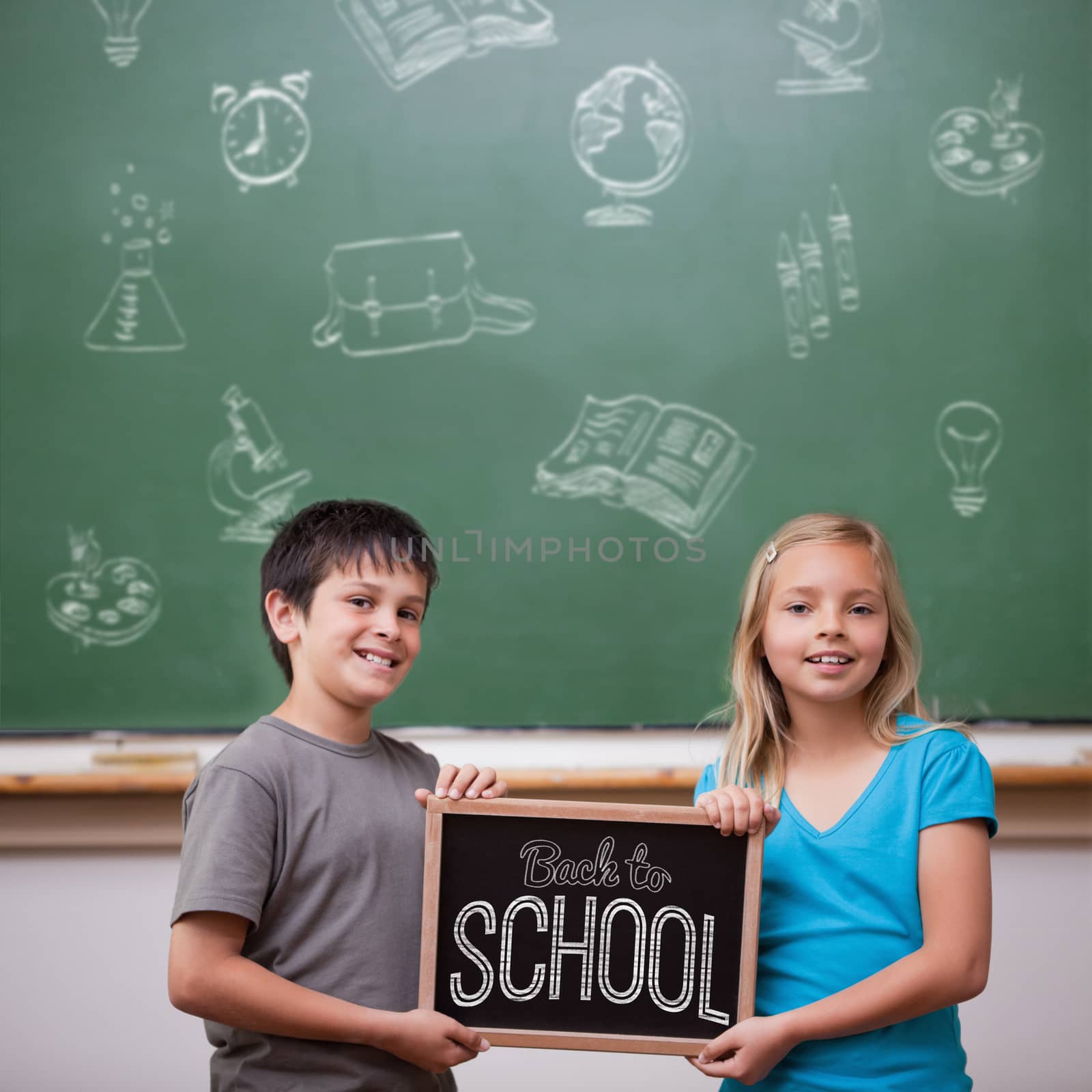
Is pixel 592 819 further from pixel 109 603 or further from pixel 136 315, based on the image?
pixel 136 315

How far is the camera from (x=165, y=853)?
7.95 feet

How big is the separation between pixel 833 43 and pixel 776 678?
1683mm

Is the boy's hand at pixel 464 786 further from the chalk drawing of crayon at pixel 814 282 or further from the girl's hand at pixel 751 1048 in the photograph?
the chalk drawing of crayon at pixel 814 282

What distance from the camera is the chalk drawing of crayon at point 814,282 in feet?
8.07

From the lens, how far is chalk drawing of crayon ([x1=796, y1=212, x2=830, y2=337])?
2461mm

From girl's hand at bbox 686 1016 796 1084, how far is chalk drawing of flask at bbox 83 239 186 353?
1.94m

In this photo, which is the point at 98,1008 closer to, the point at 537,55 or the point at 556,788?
the point at 556,788

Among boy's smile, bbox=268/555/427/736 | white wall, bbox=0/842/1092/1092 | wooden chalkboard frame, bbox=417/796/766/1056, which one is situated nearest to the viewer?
wooden chalkboard frame, bbox=417/796/766/1056

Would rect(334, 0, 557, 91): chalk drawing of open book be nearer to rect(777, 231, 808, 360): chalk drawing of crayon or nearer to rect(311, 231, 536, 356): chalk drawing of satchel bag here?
rect(311, 231, 536, 356): chalk drawing of satchel bag

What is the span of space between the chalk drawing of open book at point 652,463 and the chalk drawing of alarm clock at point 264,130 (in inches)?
37.5

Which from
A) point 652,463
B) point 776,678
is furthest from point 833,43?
point 776,678

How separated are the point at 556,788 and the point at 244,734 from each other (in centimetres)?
104

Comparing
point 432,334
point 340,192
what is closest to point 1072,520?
point 432,334

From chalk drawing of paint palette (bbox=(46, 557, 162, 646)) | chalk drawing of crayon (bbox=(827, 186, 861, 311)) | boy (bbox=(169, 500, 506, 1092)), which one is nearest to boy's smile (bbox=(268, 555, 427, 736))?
boy (bbox=(169, 500, 506, 1092))
